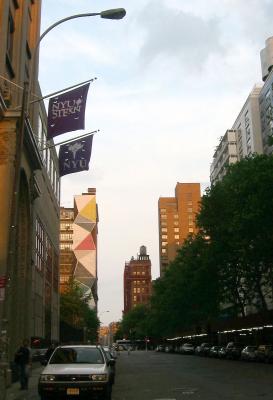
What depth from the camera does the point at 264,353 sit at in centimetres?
4619

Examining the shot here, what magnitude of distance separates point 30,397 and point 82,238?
7084 inches

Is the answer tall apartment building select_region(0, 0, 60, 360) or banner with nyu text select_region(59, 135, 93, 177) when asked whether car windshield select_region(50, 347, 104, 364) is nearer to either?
tall apartment building select_region(0, 0, 60, 360)

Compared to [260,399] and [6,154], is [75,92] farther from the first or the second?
[260,399]

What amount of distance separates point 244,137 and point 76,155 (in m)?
90.8

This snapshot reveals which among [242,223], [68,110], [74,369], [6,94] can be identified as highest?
[6,94]

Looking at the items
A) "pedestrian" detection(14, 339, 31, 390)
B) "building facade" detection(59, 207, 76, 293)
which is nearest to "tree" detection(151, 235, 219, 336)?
"pedestrian" detection(14, 339, 31, 390)

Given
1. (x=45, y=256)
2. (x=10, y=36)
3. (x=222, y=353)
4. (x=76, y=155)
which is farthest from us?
(x=222, y=353)

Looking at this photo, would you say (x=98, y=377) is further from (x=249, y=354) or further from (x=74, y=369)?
(x=249, y=354)

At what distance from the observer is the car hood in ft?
47.2

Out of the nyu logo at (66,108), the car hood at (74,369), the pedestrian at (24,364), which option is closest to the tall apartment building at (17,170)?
the pedestrian at (24,364)

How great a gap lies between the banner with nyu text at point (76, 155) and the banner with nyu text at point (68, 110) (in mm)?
2385

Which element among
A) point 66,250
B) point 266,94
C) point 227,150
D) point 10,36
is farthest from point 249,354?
point 66,250

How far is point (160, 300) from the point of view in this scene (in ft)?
308

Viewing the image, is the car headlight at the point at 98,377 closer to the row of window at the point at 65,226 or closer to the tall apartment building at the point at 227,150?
the tall apartment building at the point at 227,150
